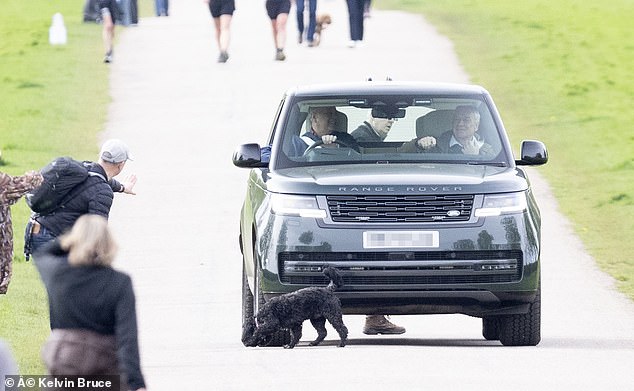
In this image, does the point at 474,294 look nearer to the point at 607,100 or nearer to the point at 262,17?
the point at 607,100

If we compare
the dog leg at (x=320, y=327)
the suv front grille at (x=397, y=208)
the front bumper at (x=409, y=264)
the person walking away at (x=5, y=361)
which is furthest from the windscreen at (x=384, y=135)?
the person walking away at (x=5, y=361)

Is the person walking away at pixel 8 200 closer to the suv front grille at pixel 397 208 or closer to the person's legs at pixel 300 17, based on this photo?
the suv front grille at pixel 397 208

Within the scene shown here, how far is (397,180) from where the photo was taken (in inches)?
512

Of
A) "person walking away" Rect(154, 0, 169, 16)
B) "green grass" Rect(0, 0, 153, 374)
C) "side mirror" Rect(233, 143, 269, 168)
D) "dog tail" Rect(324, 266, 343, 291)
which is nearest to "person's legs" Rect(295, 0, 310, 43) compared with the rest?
"green grass" Rect(0, 0, 153, 374)

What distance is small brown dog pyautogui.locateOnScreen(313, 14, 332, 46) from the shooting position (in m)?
39.1

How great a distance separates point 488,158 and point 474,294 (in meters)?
1.45

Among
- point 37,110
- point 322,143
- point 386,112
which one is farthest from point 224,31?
point 322,143

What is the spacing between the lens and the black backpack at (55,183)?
12.8 meters

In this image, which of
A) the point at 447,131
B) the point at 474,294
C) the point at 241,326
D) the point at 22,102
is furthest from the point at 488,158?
the point at 22,102

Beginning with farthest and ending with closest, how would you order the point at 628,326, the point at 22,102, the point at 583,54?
the point at 583,54 → the point at 22,102 → the point at 628,326

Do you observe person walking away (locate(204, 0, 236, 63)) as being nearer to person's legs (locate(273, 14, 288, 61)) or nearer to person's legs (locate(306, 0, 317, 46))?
person's legs (locate(273, 14, 288, 61))

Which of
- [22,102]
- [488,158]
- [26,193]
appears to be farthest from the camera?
[22,102]

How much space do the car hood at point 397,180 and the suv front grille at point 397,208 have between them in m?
0.04

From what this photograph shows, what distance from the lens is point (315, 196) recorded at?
12930 millimetres
